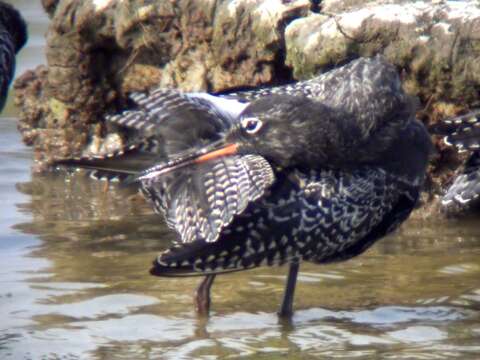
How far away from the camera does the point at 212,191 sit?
577 cm

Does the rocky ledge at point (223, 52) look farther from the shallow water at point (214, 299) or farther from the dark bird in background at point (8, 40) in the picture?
the shallow water at point (214, 299)

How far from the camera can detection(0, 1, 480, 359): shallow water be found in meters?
5.78

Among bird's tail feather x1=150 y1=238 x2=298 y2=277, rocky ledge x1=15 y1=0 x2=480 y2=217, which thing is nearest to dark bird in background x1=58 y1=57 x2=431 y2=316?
bird's tail feather x1=150 y1=238 x2=298 y2=277

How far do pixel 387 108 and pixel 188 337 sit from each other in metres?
1.43

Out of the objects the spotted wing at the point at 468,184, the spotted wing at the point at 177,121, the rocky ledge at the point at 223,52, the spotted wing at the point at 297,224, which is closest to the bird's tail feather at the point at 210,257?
the spotted wing at the point at 297,224

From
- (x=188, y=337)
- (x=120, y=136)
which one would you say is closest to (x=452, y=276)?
(x=188, y=337)

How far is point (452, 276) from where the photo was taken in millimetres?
6797

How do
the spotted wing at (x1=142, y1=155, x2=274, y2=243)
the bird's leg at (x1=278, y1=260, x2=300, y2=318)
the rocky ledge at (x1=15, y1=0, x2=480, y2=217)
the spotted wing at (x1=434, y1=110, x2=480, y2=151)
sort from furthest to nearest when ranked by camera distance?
1. the rocky ledge at (x1=15, y1=0, x2=480, y2=217)
2. the spotted wing at (x1=434, y1=110, x2=480, y2=151)
3. the bird's leg at (x1=278, y1=260, x2=300, y2=318)
4. the spotted wing at (x1=142, y1=155, x2=274, y2=243)

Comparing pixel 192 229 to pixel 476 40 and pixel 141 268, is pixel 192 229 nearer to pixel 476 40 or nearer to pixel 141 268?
pixel 141 268

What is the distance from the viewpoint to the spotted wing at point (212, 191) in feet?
18.6

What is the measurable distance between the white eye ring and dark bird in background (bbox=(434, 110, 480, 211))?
1.03 meters

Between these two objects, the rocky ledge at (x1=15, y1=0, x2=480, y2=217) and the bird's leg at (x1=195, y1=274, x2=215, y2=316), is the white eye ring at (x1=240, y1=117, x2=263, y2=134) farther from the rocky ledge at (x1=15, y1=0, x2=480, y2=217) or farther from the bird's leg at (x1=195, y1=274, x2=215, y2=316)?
the rocky ledge at (x1=15, y1=0, x2=480, y2=217)

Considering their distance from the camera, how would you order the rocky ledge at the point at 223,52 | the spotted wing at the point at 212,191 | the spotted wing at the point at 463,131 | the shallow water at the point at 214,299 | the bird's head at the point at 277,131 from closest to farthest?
the spotted wing at the point at 212,191 < the shallow water at the point at 214,299 < the bird's head at the point at 277,131 < the spotted wing at the point at 463,131 < the rocky ledge at the point at 223,52

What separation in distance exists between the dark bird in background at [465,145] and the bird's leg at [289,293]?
0.89 meters
